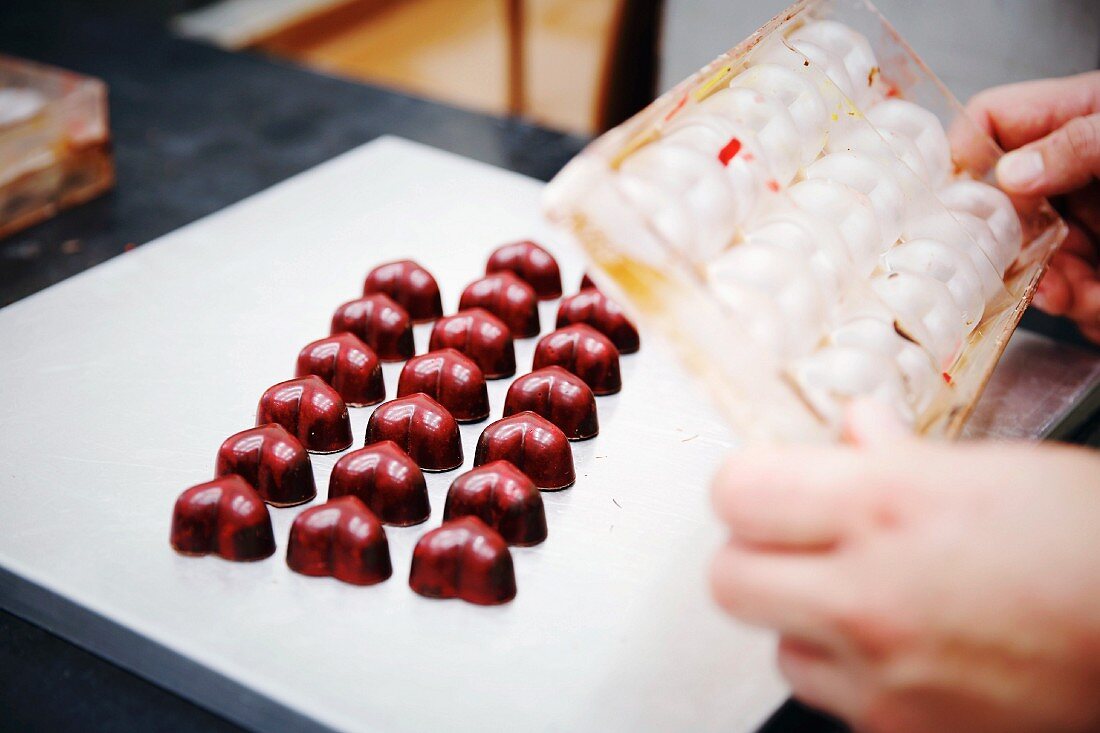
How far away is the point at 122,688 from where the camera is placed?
77 centimetres

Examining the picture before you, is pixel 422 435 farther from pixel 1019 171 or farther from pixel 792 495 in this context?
pixel 1019 171

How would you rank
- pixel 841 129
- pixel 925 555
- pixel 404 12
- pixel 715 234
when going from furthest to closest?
pixel 404 12
pixel 841 129
pixel 715 234
pixel 925 555

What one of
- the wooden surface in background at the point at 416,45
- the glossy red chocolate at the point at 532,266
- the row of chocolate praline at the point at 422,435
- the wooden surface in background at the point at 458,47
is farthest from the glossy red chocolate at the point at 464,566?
the wooden surface in background at the point at 416,45

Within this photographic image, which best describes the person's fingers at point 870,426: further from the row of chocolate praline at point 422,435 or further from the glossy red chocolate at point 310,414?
the glossy red chocolate at point 310,414

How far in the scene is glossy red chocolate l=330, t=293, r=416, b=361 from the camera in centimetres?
108

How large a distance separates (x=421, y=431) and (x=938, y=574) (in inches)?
18.9

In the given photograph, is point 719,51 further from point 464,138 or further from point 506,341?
point 506,341

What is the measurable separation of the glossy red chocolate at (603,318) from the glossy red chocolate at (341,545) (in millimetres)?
370

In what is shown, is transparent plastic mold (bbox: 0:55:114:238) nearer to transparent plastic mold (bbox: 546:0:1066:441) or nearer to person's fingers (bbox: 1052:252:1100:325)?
transparent plastic mold (bbox: 546:0:1066:441)

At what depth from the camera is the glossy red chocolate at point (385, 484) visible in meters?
0.84

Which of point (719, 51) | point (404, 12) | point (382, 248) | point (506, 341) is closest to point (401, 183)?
point (382, 248)

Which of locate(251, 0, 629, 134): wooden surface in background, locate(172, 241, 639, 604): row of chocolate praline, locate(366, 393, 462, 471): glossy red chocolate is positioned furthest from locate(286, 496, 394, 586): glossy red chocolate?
locate(251, 0, 629, 134): wooden surface in background

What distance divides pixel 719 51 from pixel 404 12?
208 centimetres

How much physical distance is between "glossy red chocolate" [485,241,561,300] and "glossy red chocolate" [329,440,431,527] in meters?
0.37
